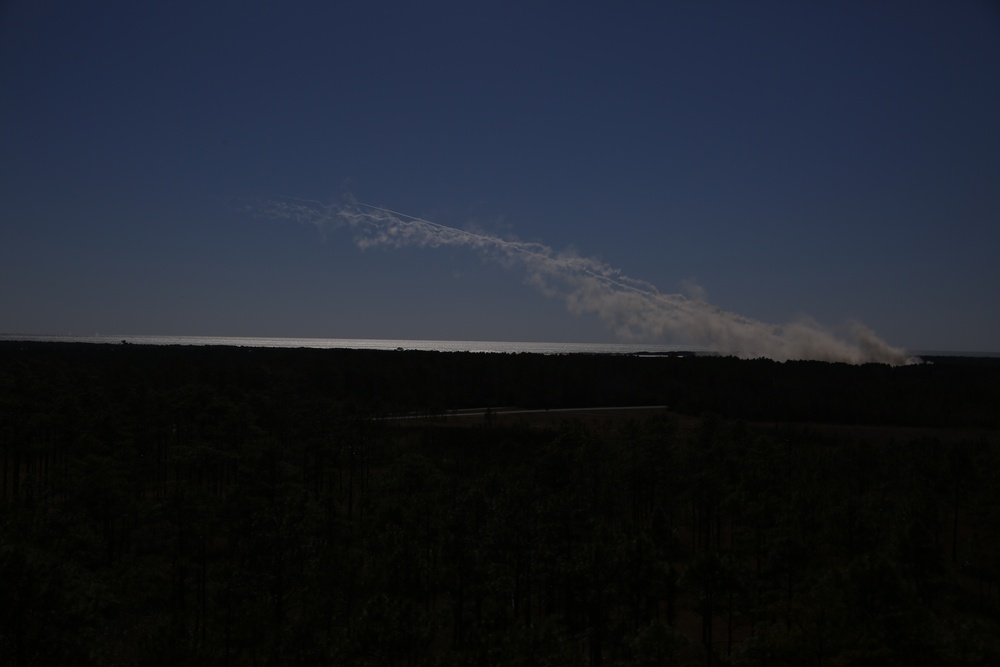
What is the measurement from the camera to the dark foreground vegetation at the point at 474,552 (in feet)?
79.9

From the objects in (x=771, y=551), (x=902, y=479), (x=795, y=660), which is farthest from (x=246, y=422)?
(x=902, y=479)

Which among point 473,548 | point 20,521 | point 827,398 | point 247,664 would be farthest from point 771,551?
point 827,398

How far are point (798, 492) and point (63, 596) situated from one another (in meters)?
42.7

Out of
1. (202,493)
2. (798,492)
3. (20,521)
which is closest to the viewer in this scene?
(20,521)

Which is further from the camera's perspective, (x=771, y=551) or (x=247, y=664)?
(x=771, y=551)

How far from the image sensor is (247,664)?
86.0ft

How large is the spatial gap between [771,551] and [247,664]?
2826 centimetres

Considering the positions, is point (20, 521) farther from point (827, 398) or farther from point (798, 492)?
point (827, 398)

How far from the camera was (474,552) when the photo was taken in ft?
114

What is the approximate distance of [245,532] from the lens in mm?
37750

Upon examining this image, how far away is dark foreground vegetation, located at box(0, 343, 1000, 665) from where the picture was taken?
79.9 ft

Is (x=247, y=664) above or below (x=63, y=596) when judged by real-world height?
below

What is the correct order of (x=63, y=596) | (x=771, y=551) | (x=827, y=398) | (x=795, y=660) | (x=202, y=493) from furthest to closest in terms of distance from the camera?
(x=827, y=398) < (x=202, y=493) < (x=771, y=551) < (x=795, y=660) < (x=63, y=596)

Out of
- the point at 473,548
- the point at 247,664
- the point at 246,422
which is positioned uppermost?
the point at 246,422
